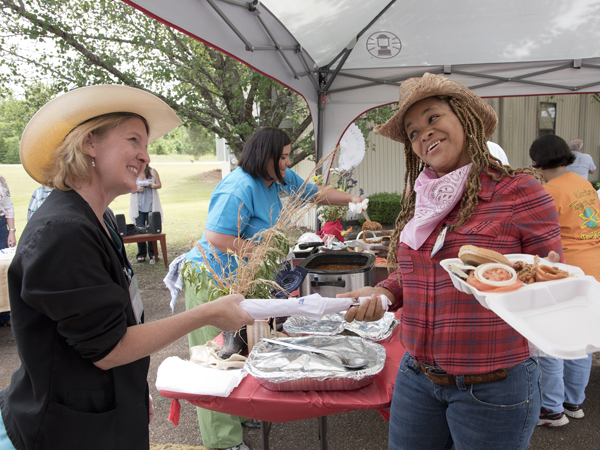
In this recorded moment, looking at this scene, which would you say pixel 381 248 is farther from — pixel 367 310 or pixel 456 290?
pixel 456 290

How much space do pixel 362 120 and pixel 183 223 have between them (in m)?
8.30

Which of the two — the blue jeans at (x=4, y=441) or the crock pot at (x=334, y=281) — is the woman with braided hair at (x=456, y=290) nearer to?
the crock pot at (x=334, y=281)

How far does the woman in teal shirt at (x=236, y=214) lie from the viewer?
7.90 feet

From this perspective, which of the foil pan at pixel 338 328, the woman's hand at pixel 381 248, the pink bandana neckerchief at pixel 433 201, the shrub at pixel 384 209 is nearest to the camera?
the pink bandana neckerchief at pixel 433 201

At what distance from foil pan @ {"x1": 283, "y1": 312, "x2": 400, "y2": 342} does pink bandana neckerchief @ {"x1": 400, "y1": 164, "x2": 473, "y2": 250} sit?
85cm

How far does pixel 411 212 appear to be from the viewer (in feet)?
5.30

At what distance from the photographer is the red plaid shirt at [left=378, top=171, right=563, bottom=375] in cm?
122

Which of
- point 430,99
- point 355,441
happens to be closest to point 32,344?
point 430,99

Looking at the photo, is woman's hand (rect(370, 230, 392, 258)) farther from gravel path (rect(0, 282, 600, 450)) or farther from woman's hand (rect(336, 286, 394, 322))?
woman's hand (rect(336, 286, 394, 322))

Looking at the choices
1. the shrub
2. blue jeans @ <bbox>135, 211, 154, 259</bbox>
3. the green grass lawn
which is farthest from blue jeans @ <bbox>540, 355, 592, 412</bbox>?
the shrub

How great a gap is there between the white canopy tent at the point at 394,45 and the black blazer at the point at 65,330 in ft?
6.67

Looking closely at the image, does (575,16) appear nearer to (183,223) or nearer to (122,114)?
(122,114)

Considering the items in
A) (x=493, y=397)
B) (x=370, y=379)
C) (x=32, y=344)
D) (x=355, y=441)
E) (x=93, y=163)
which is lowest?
(x=355, y=441)

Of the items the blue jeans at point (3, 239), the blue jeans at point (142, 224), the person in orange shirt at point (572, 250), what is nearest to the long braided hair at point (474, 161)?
the person in orange shirt at point (572, 250)
